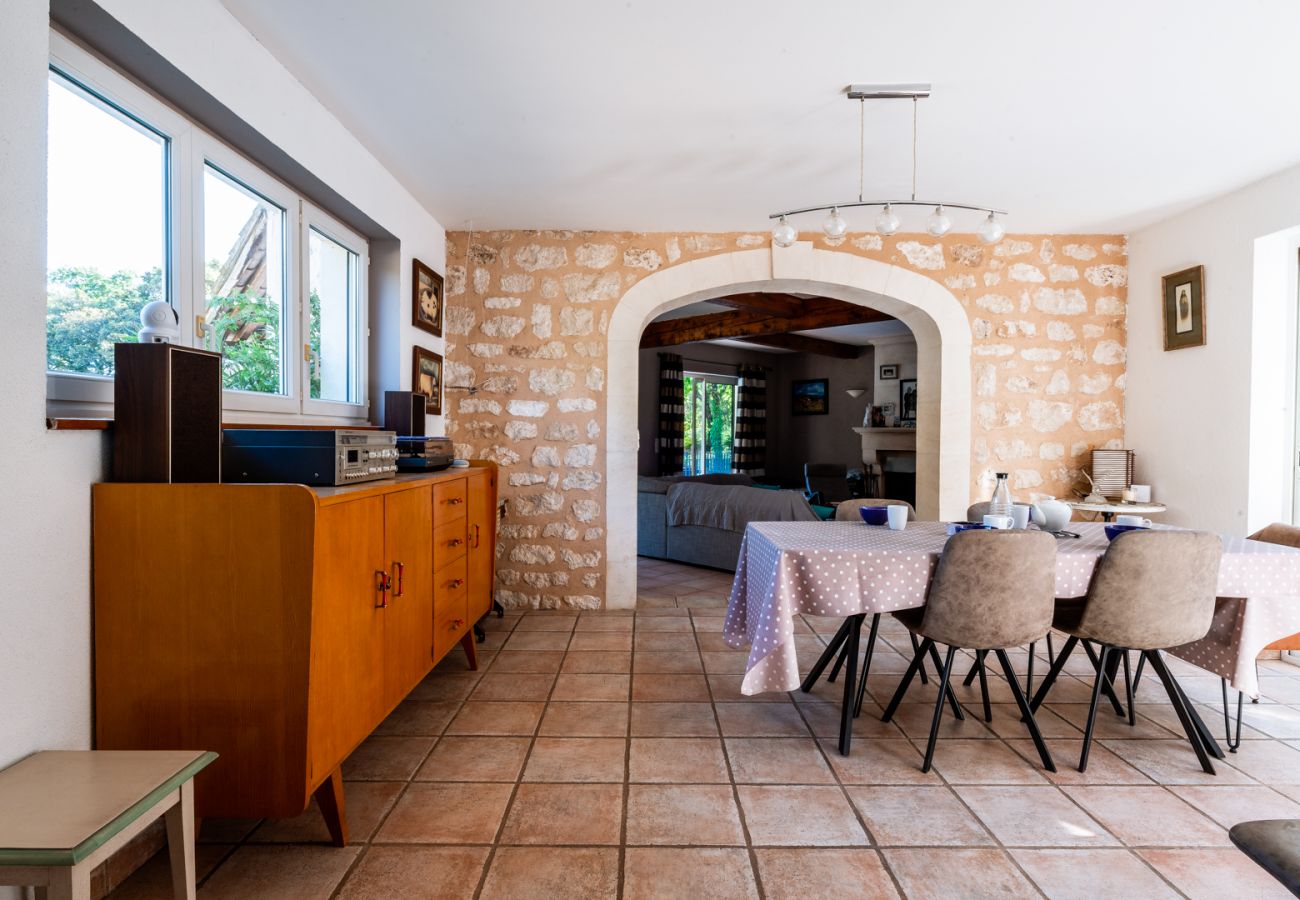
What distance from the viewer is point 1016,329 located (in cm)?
454

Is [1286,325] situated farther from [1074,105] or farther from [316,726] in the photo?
[316,726]

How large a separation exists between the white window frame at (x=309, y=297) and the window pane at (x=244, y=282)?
13 cm

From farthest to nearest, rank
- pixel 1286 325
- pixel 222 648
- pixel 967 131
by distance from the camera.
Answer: pixel 1286 325 < pixel 967 131 < pixel 222 648

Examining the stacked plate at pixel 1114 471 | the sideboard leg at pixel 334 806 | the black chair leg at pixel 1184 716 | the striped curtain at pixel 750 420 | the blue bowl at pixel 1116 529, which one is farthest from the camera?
the striped curtain at pixel 750 420

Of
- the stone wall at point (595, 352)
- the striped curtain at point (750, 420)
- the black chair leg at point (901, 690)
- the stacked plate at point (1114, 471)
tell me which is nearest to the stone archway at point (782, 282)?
the stone wall at point (595, 352)

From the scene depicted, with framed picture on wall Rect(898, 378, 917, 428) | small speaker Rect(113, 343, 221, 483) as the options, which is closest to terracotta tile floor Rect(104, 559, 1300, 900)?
small speaker Rect(113, 343, 221, 483)

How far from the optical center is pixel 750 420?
1112 cm

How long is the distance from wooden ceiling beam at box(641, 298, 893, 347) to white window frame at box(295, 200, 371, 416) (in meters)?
4.61

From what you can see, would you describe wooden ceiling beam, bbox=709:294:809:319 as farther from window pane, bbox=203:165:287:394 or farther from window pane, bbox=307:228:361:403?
window pane, bbox=203:165:287:394

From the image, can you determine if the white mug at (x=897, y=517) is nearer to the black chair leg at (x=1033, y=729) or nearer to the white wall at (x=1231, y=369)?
the black chair leg at (x=1033, y=729)

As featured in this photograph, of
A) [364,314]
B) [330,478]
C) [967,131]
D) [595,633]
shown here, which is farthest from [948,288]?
[330,478]

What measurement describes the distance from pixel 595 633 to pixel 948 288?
323 centimetres

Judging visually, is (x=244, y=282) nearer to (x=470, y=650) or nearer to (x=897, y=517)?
(x=470, y=650)

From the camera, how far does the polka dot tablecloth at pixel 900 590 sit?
239 cm
